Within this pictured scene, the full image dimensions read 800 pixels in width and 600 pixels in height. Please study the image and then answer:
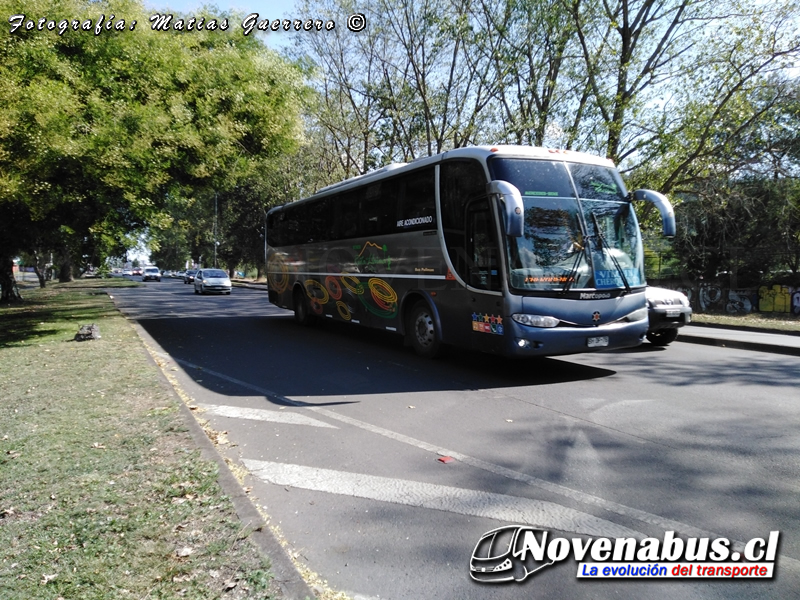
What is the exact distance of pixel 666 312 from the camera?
11.4 metres

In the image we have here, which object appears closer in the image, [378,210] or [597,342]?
[597,342]

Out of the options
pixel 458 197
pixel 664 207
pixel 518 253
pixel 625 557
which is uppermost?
pixel 458 197

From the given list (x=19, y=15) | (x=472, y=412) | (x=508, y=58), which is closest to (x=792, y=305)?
(x=508, y=58)

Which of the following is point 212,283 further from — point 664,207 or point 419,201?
point 664,207

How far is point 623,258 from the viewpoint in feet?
28.3

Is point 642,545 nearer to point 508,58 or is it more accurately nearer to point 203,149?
point 203,149

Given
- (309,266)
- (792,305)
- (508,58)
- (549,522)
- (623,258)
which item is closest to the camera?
(549,522)

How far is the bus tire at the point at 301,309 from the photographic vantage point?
1598cm

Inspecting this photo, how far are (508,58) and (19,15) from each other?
15.2 m

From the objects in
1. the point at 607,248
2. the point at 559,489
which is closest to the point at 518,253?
the point at 607,248

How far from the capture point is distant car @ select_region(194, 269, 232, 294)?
3472 cm

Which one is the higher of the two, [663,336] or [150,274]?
[150,274]

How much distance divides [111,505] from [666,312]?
1029cm

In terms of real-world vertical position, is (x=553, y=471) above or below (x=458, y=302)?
below
